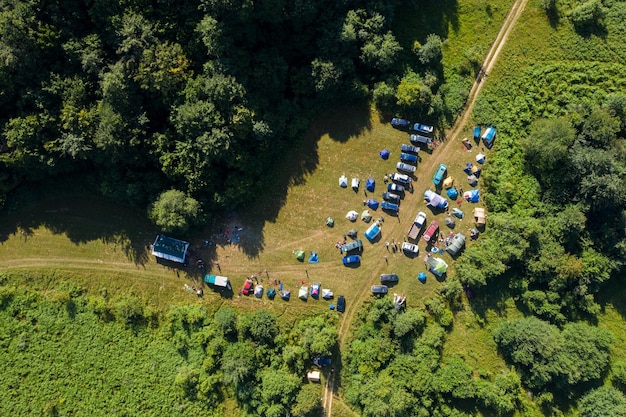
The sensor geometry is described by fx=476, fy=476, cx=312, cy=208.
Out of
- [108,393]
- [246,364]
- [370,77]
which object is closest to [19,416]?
[108,393]

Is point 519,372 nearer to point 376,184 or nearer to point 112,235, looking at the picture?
point 376,184

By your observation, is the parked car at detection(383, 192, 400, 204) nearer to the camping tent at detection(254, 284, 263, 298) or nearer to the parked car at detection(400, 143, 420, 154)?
the parked car at detection(400, 143, 420, 154)

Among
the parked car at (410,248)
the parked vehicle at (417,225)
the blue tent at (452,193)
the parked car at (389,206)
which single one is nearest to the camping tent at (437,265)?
the parked car at (410,248)

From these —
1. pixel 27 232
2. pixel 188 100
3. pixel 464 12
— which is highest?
pixel 464 12

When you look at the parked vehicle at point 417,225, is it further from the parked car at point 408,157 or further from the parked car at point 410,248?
the parked car at point 408,157

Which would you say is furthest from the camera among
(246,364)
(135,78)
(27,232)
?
(27,232)

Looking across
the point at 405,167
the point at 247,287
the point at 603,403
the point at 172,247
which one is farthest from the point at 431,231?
the point at 172,247

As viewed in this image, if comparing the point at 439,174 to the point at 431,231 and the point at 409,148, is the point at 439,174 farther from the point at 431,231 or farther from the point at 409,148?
the point at 431,231
